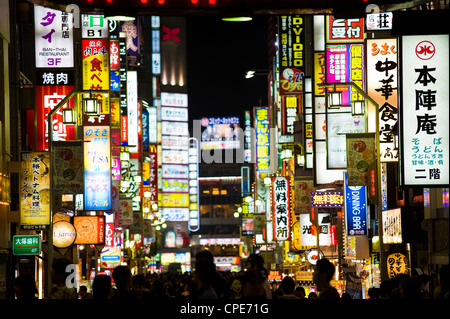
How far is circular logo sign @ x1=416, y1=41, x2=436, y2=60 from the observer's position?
12.5m

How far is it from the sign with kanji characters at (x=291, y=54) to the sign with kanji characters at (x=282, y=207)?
176 inches

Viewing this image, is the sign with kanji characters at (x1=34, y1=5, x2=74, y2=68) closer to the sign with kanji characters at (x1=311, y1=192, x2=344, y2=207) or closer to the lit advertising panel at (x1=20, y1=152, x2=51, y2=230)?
the lit advertising panel at (x1=20, y1=152, x2=51, y2=230)

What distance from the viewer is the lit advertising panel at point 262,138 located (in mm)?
53594

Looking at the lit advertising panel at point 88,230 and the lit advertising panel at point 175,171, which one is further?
the lit advertising panel at point 175,171

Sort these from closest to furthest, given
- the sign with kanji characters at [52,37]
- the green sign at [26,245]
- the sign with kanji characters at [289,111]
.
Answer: the green sign at [26,245]
the sign with kanji characters at [52,37]
the sign with kanji characters at [289,111]

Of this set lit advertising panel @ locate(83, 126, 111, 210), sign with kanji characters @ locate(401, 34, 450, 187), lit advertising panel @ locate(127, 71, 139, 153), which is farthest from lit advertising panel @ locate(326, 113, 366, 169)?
lit advertising panel @ locate(127, 71, 139, 153)

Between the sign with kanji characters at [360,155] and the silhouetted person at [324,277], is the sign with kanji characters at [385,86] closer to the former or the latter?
the sign with kanji characters at [360,155]

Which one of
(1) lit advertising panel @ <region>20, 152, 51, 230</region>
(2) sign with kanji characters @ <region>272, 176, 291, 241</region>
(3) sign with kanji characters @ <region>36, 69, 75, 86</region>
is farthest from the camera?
(2) sign with kanji characters @ <region>272, 176, 291, 241</region>

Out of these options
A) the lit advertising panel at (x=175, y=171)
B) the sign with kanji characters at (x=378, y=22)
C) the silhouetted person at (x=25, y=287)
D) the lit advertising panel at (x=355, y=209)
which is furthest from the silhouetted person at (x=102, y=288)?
the lit advertising panel at (x=175, y=171)

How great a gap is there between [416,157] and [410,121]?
58 centimetres

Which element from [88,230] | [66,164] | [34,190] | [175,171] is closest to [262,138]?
[88,230]

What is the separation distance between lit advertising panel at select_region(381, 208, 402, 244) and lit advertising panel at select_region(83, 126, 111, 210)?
8.43m

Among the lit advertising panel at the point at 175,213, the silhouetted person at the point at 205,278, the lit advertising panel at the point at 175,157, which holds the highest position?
the lit advertising panel at the point at 175,157

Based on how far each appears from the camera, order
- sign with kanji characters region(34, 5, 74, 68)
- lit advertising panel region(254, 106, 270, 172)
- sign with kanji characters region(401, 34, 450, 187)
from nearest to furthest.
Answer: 1. sign with kanji characters region(401, 34, 450, 187)
2. sign with kanji characters region(34, 5, 74, 68)
3. lit advertising panel region(254, 106, 270, 172)
